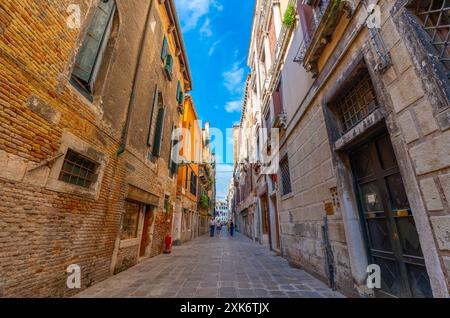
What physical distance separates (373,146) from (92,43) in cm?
601

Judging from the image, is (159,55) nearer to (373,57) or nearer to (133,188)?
(133,188)

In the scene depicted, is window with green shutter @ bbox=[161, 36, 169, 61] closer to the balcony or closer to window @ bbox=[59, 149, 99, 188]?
the balcony

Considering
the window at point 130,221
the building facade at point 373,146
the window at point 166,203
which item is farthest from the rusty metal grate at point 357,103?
the window at point 166,203

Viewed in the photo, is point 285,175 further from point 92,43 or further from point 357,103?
point 92,43

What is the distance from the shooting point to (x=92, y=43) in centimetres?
438

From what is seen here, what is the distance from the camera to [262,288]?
12.7 ft

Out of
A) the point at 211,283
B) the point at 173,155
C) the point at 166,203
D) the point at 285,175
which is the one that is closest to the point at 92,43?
the point at 211,283

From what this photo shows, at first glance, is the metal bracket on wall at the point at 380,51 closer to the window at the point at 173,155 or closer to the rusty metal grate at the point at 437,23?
the rusty metal grate at the point at 437,23

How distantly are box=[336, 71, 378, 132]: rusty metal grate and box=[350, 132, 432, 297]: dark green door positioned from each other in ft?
1.59

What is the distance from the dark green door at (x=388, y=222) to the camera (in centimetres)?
243

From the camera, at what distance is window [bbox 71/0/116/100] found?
4098 millimetres
